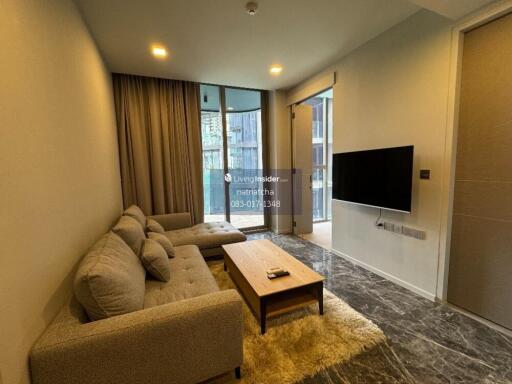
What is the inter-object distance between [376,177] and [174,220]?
2.78 meters

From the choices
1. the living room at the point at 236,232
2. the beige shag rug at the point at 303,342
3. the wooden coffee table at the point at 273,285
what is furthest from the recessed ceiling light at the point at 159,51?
the beige shag rug at the point at 303,342

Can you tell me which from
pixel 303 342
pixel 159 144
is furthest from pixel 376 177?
pixel 159 144

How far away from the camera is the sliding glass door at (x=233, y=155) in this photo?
4.19 meters

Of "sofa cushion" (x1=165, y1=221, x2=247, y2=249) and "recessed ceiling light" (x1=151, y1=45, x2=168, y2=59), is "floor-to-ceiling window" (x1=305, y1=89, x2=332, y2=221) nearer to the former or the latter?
"sofa cushion" (x1=165, y1=221, x2=247, y2=249)

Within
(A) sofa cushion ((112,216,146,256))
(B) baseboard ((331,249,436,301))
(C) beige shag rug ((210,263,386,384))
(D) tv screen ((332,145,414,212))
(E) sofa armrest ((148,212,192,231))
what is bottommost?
(C) beige shag rug ((210,263,386,384))

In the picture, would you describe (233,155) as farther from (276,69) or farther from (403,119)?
(403,119)

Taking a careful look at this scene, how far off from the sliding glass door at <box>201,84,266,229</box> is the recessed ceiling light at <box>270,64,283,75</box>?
109 cm

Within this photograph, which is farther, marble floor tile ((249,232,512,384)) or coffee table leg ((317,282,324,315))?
coffee table leg ((317,282,324,315))

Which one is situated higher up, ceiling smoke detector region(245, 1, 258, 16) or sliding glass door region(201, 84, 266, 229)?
ceiling smoke detector region(245, 1, 258, 16)

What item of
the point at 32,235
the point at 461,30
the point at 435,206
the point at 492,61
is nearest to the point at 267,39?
the point at 461,30

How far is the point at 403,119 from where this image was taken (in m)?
2.34

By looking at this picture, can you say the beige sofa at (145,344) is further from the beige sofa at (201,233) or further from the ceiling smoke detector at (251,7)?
the ceiling smoke detector at (251,7)

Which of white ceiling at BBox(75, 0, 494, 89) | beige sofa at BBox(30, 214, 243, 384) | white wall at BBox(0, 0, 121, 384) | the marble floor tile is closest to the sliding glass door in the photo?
white ceiling at BBox(75, 0, 494, 89)

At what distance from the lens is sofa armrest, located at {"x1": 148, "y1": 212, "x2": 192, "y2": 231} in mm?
3414
